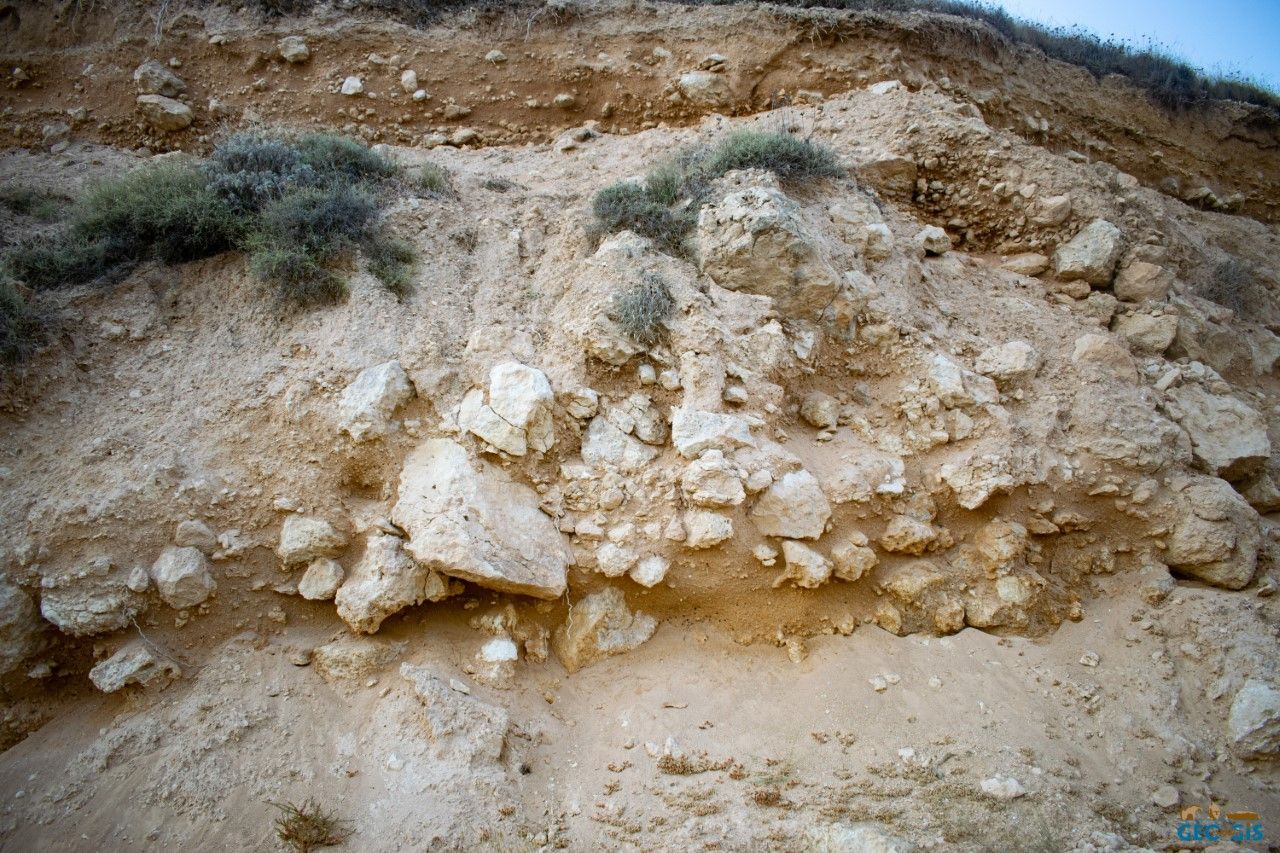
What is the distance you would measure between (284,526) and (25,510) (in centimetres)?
136

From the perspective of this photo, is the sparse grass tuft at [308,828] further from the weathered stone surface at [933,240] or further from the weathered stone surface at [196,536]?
the weathered stone surface at [933,240]

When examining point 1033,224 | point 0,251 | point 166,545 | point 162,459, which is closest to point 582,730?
point 166,545

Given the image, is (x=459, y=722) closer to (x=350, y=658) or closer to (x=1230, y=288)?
(x=350, y=658)

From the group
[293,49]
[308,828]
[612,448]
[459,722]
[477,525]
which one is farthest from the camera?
[293,49]

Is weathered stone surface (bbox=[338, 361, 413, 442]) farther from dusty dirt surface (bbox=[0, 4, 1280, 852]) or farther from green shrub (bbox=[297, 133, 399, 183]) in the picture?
green shrub (bbox=[297, 133, 399, 183])

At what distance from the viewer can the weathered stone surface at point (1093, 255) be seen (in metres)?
5.63

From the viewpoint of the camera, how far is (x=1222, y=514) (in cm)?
434

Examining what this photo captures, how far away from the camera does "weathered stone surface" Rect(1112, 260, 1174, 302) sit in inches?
220

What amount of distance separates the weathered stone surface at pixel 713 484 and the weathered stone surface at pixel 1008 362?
2.30m

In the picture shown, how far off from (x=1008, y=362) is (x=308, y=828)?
5258 millimetres

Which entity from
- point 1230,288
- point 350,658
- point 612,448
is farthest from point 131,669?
point 1230,288

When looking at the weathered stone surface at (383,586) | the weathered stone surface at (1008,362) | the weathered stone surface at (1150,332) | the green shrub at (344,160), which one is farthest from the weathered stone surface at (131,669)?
the weathered stone surface at (1150,332)

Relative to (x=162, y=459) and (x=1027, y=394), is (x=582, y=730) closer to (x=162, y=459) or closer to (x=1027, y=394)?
(x=162, y=459)

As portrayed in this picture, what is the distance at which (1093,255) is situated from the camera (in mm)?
5656
